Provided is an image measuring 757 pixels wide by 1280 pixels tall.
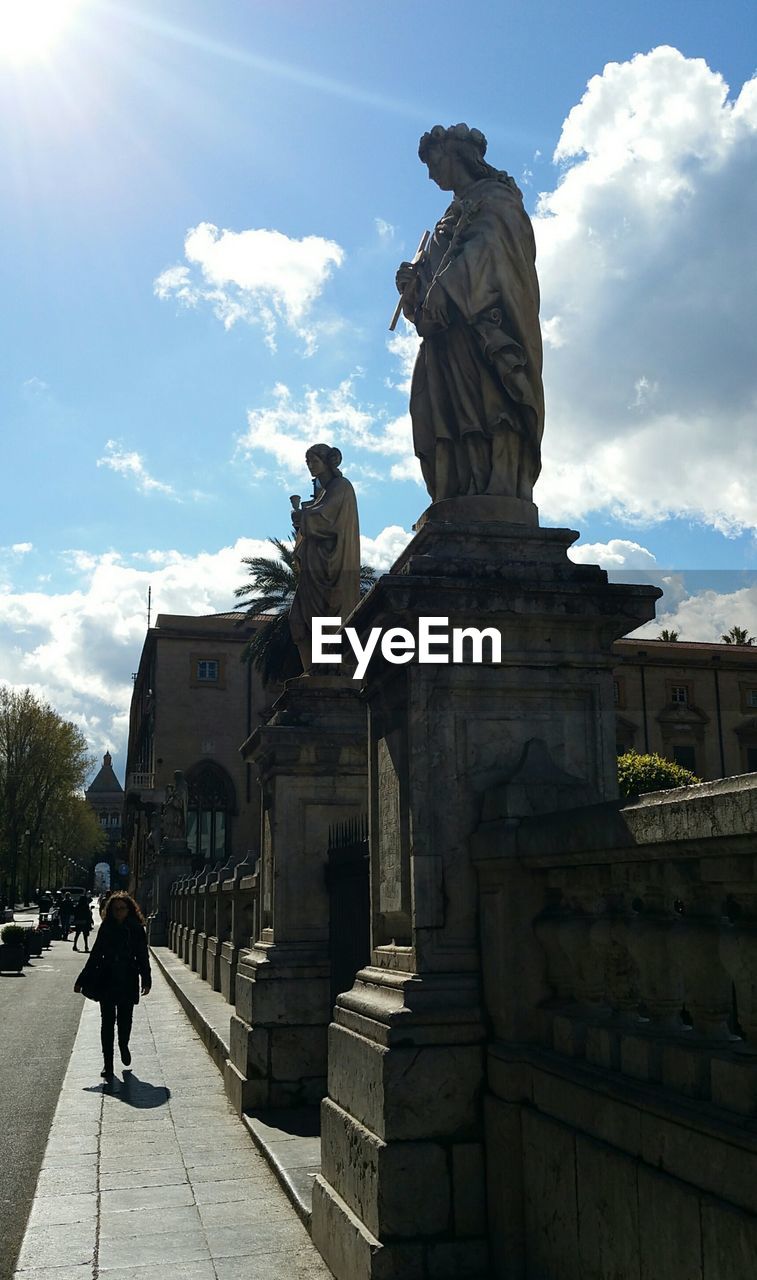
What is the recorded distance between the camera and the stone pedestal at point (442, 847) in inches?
158

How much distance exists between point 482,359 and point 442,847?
2.35 m

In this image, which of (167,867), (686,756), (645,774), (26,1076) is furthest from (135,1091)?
(686,756)

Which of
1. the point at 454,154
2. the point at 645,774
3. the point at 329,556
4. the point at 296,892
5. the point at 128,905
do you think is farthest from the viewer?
the point at 645,774

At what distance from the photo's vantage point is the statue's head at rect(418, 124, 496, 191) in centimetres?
564

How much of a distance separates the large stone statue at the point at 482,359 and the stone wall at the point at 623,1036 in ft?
5.80

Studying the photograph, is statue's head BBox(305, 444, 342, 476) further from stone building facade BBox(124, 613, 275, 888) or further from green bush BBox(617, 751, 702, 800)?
stone building facade BBox(124, 613, 275, 888)

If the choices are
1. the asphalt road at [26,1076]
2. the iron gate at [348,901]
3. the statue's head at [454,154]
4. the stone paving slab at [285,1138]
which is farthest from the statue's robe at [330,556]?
the asphalt road at [26,1076]

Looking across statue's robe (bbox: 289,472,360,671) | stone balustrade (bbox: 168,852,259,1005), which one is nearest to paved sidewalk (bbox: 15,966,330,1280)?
stone balustrade (bbox: 168,852,259,1005)

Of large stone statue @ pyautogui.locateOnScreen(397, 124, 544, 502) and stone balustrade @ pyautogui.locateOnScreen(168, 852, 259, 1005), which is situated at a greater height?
large stone statue @ pyautogui.locateOnScreen(397, 124, 544, 502)

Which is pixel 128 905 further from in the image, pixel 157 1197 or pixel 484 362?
pixel 484 362

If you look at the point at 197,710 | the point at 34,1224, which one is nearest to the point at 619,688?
the point at 197,710

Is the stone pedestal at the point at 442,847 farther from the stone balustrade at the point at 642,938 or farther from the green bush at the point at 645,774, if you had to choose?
the green bush at the point at 645,774

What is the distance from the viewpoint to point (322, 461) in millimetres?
8930

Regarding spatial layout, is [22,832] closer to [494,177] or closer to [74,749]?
[74,749]
